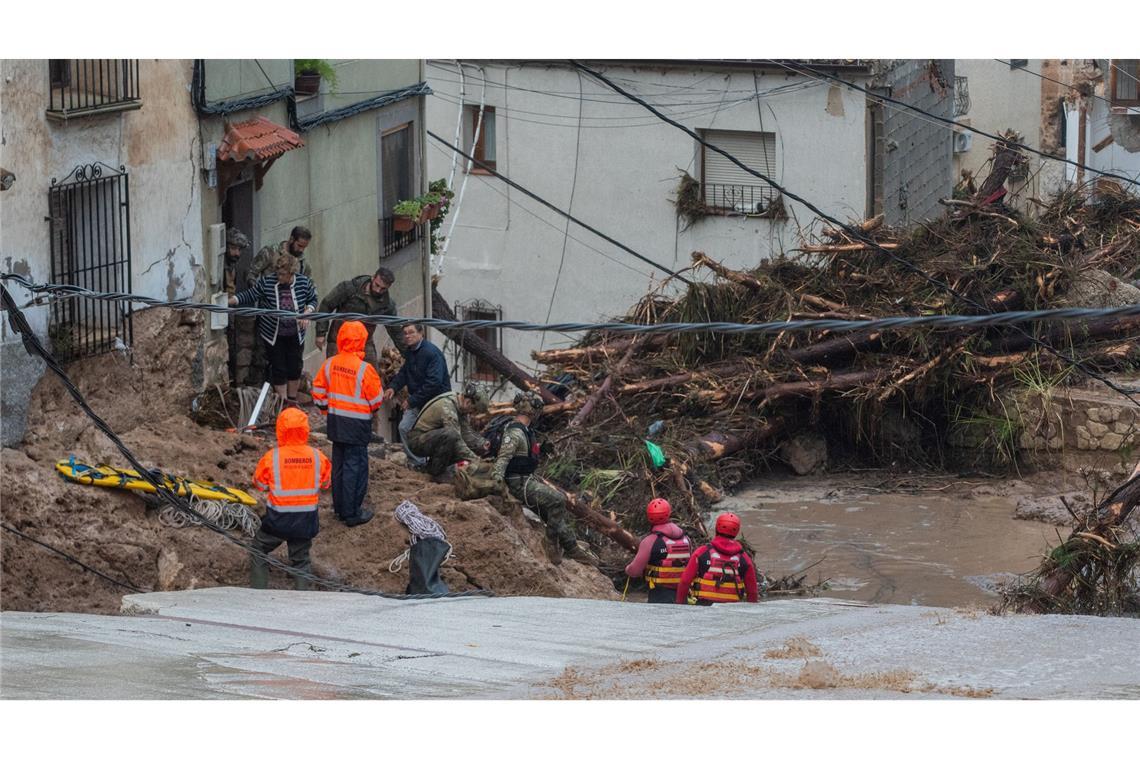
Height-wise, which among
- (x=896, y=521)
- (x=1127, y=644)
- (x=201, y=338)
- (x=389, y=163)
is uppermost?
(x=389, y=163)

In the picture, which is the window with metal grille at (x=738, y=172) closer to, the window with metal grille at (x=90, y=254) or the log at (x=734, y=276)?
the log at (x=734, y=276)

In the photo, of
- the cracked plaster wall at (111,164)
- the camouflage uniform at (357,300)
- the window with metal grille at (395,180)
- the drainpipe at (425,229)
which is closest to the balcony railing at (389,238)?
the window with metal grille at (395,180)

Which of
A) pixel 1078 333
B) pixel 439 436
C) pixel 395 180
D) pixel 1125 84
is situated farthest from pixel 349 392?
pixel 1125 84

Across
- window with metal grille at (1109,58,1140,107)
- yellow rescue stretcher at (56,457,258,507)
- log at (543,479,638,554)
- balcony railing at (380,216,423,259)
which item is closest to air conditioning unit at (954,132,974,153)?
window with metal grille at (1109,58,1140,107)

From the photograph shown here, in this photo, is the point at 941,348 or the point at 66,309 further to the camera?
the point at 941,348

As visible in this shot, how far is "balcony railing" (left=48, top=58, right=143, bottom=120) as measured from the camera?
11523mm

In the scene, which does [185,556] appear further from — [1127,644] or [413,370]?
[1127,644]

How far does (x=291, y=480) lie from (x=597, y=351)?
783 centimetres

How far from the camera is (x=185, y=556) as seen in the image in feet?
36.1

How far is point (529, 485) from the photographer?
43.0 feet

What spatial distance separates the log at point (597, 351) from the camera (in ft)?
59.7

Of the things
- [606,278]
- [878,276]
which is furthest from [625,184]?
[878,276]

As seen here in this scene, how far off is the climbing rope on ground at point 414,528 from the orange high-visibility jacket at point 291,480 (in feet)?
2.24

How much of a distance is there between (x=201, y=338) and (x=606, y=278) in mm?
13834
